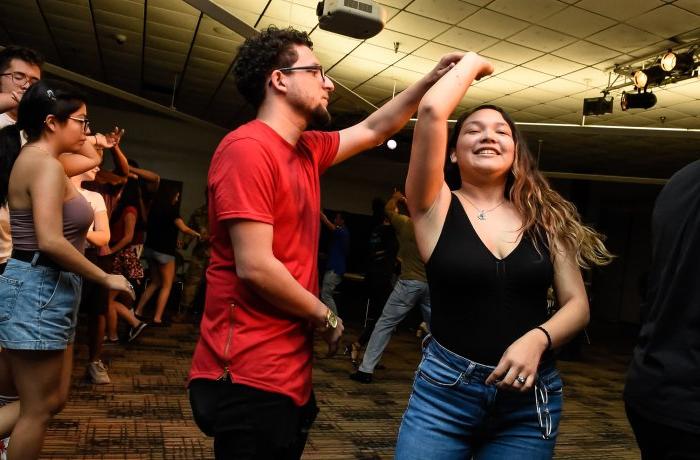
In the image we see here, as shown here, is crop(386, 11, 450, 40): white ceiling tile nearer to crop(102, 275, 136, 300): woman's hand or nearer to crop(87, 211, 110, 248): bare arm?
crop(87, 211, 110, 248): bare arm

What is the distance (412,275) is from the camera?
13.2ft

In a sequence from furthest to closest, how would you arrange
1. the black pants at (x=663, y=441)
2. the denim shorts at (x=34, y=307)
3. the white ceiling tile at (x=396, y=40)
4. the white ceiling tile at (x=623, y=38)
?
the white ceiling tile at (x=396, y=40), the white ceiling tile at (x=623, y=38), the denim shorts at (x=34, y=307), the black pants at (x=663, y=441)

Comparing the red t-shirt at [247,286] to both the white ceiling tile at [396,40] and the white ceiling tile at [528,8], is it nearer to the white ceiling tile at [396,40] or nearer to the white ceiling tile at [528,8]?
the white ceiling tile at [528,8]

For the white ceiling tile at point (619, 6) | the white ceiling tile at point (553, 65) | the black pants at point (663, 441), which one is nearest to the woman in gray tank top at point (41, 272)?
the black pants at point (663, 441)

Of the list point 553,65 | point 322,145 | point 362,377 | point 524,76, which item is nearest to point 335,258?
point 362,377

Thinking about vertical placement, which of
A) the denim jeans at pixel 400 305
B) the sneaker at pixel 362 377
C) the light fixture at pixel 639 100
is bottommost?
the sneaker at pixel 362 377

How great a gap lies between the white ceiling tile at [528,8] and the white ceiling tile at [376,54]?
4.93ft

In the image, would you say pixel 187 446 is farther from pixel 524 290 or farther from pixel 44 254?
pixel 524 290

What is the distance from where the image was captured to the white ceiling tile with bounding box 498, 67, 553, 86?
5.98 metres

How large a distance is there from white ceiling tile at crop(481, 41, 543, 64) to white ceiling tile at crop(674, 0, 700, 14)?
1394mm

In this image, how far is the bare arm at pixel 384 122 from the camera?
4.64ft

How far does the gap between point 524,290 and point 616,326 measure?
12632 millimetres

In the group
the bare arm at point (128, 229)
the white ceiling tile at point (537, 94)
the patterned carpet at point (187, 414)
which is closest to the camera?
the patterned carpet at point (187, 414)

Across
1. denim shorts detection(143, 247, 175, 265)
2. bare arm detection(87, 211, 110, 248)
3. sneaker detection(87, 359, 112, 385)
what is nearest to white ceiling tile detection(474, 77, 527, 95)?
denim shorts detection(143, 247, 175, 265)
